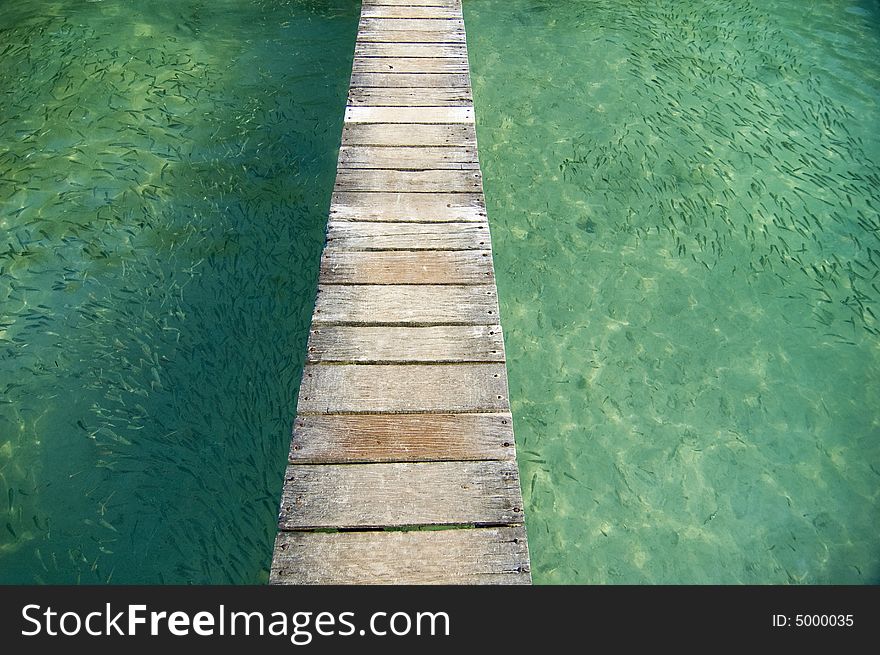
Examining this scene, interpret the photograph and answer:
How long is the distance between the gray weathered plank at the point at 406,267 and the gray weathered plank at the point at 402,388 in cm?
46

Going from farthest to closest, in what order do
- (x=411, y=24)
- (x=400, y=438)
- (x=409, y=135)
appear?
(x=411, y=24)
(x=409, y=135)
(x=400, y=438)

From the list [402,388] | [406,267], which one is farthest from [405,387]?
[406,267]

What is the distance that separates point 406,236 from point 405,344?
637 millimetres

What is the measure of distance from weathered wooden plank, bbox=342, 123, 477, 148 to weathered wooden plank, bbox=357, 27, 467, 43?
99cm

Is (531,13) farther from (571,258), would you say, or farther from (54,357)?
(54,357)

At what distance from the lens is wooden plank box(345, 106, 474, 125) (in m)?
3.37

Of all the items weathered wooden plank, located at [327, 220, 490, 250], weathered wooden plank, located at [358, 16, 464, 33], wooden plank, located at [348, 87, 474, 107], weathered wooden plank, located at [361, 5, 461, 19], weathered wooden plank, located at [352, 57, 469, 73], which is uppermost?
weathered wooden plank, located at [361, 5, 461, 19]

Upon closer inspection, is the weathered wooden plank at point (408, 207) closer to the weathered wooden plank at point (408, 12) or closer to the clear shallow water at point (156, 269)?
the clear shallow water at point (156, 269)

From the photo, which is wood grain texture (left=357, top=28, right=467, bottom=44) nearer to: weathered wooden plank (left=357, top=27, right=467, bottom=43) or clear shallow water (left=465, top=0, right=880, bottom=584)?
weathered wooden plank (left=357, top=27, right=467, bottom=43)

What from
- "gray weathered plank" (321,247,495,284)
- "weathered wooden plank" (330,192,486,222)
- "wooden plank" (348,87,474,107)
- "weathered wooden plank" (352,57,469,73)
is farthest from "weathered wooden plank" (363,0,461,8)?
"gray weathered plank" (321,247,495,284)

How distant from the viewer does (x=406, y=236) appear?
109 inches

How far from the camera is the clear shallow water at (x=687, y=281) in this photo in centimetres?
268

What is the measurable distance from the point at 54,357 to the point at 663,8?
5.84 m

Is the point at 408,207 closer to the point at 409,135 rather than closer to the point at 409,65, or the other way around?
the point at 409,135
